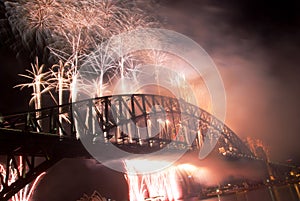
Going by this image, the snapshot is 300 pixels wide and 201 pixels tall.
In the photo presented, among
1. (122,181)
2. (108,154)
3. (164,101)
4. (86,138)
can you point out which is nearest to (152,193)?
(122,181)

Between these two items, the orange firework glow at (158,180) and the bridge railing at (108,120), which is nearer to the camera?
the bridge railing at (108,120)

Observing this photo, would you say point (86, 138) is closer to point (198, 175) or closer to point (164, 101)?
point (164, 101)

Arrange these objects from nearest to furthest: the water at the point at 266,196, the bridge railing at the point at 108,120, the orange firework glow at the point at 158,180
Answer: the bridge railing at the point at 108,120 → the orange firework glow at the point at 158,180 → the water at the point at 266,196

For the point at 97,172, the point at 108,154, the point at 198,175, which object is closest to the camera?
the point at 108,154

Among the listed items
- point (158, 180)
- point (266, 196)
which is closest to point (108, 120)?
point (158, 180)

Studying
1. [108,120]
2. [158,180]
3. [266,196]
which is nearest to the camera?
[108,120]

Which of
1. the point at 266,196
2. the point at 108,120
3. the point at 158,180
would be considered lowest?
the point at 266,196

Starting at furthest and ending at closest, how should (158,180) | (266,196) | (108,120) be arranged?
(266,196) → (158,180) → (108,120)

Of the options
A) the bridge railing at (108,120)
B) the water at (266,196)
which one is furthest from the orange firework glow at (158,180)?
the water at (266,196)

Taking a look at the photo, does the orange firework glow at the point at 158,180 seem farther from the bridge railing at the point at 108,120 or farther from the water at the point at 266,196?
the water at the point at 266,196

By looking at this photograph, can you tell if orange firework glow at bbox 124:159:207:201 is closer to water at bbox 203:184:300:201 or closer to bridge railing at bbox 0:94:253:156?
bridge railing at bbox 0:94:253:156

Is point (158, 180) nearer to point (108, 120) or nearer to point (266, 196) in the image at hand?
point (108, 120)
